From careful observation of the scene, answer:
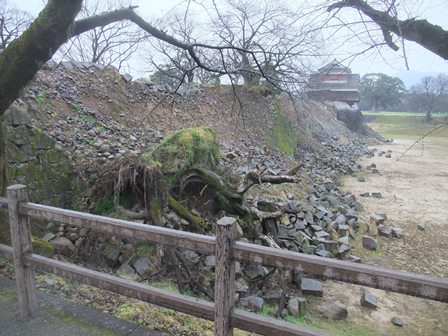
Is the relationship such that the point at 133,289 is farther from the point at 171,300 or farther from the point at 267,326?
A: the point at 267,326

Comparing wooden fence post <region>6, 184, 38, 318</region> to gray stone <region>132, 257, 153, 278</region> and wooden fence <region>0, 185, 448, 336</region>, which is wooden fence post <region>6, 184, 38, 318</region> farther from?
gray stone <region>132, 257, 153, 278</region>

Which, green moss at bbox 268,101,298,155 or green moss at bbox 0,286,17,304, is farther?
green moss at bbox 268,101,298,155

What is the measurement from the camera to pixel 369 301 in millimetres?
5312

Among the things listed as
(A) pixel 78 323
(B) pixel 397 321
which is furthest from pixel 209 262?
(B) pixel 397 321

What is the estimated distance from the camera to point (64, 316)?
9.16 feet

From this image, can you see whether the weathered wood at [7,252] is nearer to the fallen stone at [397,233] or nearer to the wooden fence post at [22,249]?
the wooden fence post at [22,249]

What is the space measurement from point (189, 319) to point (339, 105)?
3374cm

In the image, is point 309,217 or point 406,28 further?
point 309,217

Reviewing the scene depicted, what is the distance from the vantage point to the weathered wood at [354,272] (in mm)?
1604

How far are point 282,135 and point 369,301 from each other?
11.8 meters

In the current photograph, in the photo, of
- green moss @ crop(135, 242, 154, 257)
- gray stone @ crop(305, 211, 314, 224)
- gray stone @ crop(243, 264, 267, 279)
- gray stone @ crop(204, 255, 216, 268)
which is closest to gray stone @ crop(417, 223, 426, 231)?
gray stone @ crop(305, 211, 314, 224)

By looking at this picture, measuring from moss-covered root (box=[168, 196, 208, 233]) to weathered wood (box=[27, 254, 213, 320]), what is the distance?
121 inches

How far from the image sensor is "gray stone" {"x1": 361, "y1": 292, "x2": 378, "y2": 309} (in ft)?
17.4

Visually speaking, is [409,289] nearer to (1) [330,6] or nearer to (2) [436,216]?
(1) [330,6]
